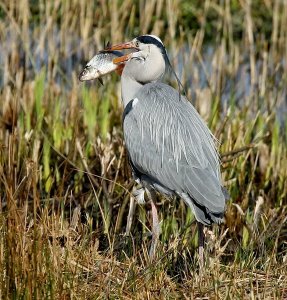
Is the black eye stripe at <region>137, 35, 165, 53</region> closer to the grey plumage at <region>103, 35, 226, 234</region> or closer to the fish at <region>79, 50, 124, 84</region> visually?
the grey plumage at <region>103, 35, 226, 234</region>

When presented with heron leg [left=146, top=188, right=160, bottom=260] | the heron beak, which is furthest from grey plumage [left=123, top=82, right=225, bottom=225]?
the heron beak

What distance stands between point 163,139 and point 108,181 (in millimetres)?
1168

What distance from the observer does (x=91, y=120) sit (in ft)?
21.5

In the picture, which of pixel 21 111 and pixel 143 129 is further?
pixel 21 111

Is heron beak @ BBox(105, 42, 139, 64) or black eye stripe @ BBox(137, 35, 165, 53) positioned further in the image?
heron beak @ BBox(105, 42, 139, 64)

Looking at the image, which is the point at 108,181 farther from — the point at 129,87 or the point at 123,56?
the point at 123,56

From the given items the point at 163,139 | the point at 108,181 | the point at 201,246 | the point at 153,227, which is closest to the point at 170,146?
the point at 163,139

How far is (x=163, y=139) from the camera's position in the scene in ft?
15.8

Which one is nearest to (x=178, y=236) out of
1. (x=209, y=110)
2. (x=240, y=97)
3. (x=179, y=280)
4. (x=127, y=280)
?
(x=179, y=280)

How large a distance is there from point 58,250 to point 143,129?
1.21m

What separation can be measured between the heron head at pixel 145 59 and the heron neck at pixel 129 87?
0.08 ft

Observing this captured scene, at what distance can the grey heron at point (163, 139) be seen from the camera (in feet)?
15.0

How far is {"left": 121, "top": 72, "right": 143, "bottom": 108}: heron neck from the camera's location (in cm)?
516

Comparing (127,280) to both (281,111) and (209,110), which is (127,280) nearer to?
(209,110)
